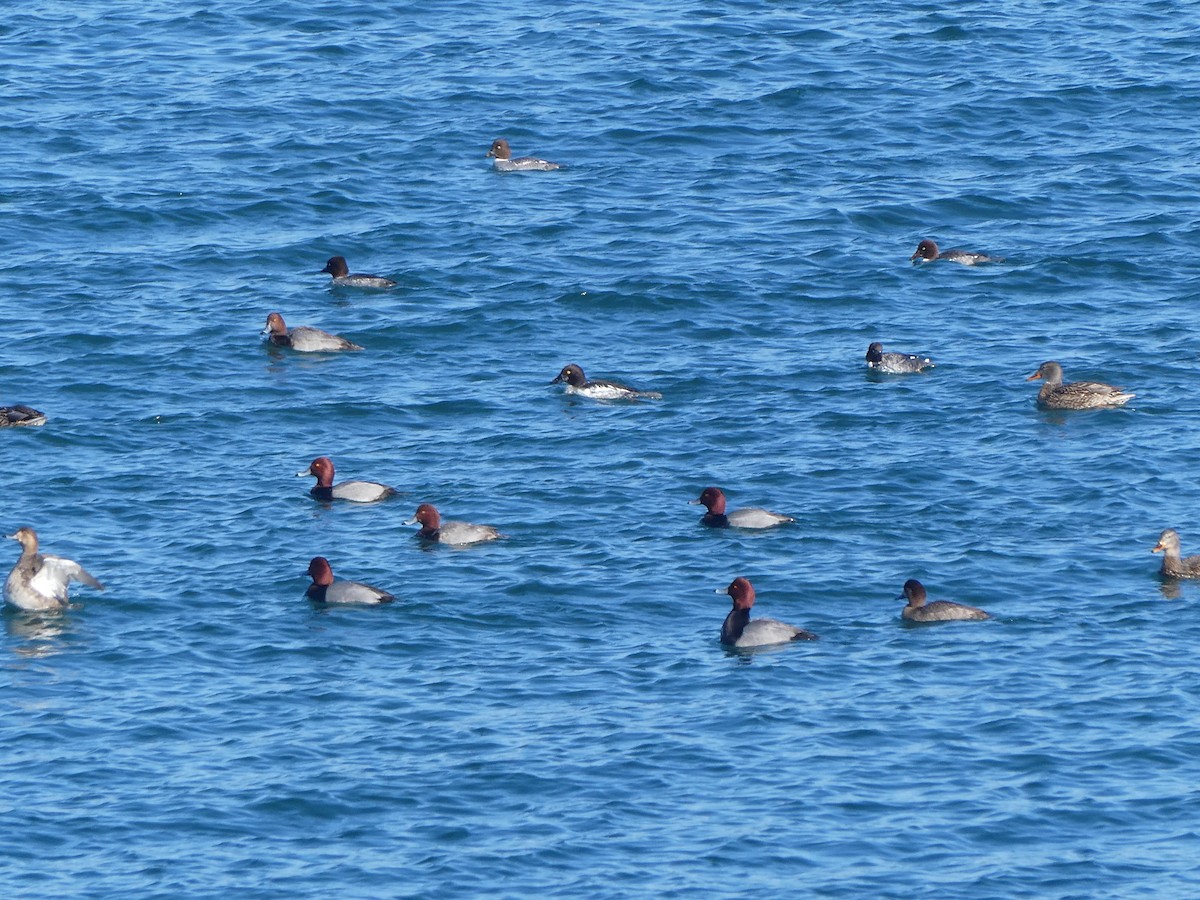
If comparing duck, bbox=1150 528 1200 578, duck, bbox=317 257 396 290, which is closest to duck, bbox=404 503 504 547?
duck, bbox=1150 528 1200 578

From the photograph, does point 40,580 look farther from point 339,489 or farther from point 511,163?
point 511,163

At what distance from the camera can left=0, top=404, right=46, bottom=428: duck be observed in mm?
30641

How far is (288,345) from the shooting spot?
112 feet

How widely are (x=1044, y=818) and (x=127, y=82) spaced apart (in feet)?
107

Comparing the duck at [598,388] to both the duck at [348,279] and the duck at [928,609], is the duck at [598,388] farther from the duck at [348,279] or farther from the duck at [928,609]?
the duck at [928,609]

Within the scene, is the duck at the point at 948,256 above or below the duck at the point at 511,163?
below

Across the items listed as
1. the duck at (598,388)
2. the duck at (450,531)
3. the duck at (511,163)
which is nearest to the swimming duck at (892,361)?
the duck at (598,388)

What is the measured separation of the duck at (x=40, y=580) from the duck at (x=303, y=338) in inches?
365

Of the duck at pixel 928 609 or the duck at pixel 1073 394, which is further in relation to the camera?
the duck at pixel 1073 394

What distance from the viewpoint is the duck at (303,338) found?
3400 cm

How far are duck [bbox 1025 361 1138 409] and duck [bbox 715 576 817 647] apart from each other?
323 inches

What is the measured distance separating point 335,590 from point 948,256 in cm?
1555

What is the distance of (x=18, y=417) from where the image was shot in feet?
101

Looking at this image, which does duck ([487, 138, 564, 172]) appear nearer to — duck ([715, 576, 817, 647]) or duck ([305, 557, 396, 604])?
duck ([305, 557, 396, 604])
